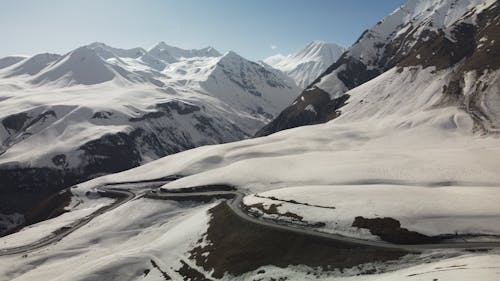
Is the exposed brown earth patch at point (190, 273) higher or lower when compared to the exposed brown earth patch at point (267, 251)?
lower

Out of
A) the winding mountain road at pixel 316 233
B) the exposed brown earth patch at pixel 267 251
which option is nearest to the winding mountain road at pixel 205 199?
the winding mountain road at pixel 316 233

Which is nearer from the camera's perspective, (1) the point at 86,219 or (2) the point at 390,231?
(2) the point at 390,231

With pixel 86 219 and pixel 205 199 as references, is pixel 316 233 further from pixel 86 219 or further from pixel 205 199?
pixel 86 219

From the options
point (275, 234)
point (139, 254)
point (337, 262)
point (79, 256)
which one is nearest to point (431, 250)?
point (337, 262)

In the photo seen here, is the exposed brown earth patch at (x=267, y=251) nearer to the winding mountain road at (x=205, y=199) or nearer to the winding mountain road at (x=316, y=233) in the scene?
the winding mountain road at (x=316, y=233)

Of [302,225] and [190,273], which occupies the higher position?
[302,225]

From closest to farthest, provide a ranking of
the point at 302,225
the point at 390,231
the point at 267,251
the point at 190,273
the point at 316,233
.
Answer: the point at 390,231
the point at 267,251
the point at 316,233
the point at 190,273
the point at 302,225

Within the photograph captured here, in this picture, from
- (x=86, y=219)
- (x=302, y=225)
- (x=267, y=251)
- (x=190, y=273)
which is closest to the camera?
(x=267, y=251)

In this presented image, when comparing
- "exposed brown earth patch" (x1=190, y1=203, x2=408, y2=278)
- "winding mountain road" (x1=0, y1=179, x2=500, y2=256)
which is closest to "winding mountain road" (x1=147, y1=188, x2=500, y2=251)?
"winding mountain road" (x1=0, y1=179, x2=500, y2=256)

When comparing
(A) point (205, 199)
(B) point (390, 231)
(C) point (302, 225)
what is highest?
(A) point (205, 199)

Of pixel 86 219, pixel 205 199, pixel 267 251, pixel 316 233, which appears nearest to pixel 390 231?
pixel 316 233
